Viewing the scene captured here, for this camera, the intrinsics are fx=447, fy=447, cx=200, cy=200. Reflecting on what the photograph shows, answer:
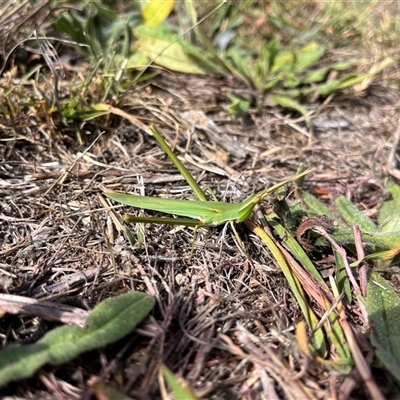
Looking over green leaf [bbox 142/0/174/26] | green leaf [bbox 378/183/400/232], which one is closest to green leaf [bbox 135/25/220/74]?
green leaf [bbox 142/0/174/26]

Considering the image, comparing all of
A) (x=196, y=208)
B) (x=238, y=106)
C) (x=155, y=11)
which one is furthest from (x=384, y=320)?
(x=155, y=11)

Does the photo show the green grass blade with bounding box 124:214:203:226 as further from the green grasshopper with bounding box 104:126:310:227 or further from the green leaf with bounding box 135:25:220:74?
the green leaf with bounding box 135:25:220:74

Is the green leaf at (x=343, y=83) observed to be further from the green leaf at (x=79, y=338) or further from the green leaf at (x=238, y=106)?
the green leaf at (x=79, y=338)

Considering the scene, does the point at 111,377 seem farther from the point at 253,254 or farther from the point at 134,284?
the point at 253,254

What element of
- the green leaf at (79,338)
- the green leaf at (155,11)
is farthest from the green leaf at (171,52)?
the green leaf at (79,338)

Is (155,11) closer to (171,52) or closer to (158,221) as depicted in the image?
(171,52)

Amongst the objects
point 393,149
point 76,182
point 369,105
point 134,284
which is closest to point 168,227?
point 134,284
